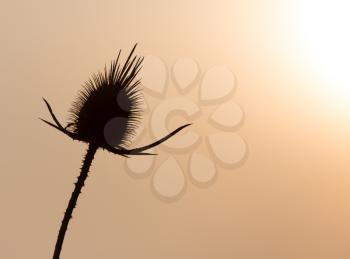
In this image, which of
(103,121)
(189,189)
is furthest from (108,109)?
(189,189)

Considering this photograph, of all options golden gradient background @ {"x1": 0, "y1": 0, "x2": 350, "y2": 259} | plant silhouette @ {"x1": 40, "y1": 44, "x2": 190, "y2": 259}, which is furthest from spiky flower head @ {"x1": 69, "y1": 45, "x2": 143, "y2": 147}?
golden gradient background @ {"x1": 0, "y1": 0, "x2": 350, "y2": 259}

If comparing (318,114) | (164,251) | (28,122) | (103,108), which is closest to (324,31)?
(318,114)

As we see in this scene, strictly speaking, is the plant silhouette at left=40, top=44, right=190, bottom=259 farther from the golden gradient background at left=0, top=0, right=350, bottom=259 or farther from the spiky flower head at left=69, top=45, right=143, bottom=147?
the golden gradient background at left=0, top=0, right=350, bottom=259

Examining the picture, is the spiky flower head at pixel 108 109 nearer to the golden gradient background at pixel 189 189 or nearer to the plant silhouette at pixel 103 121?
the plant silhouette at pixel 103 121

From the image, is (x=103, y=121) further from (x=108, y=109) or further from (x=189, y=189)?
(x=189, y=189)

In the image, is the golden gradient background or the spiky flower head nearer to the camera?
the spiky flower head

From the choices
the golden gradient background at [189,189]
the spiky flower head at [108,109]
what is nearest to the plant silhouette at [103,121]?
the spiky flower head at [108,109]

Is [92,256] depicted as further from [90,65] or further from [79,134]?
[79,134]

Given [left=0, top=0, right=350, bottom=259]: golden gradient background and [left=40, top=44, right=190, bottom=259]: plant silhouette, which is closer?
[left=40, top=44, right=190, bottom=259]: plant silhouette
